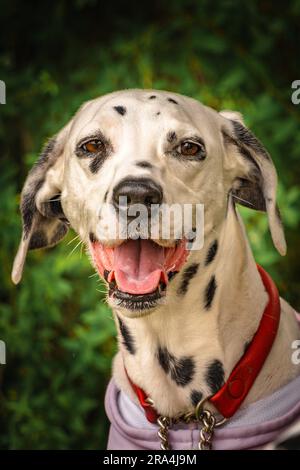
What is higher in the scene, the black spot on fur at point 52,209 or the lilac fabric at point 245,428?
the black spot on fur at point 52,209

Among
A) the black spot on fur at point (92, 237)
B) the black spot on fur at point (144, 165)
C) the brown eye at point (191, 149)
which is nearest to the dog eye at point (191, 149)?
the brown eye at point (191, 149)

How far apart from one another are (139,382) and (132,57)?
103 inches

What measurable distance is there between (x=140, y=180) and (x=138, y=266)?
0.33 metres

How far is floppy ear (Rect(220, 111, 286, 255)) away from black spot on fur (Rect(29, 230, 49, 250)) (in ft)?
2.82

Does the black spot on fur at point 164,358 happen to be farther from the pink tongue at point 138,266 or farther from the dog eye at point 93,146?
the dog eye at point 93,146

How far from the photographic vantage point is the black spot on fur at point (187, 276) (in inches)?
112

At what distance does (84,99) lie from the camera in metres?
4.86

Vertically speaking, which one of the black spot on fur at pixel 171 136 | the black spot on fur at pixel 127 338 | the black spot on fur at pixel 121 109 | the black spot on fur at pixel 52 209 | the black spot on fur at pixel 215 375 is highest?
the black spot on fur at pixel 121 109

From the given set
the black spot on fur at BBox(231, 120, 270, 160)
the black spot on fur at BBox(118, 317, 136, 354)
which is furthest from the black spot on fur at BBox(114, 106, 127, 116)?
the black spot on fur at BBox(118, 317, 136, 354)

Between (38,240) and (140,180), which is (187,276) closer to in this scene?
(140,180)

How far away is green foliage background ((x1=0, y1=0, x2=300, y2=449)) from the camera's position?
4770 millimetres

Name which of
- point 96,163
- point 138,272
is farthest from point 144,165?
point 138,272

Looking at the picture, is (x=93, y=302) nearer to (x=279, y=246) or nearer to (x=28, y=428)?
(x=28, y=428)

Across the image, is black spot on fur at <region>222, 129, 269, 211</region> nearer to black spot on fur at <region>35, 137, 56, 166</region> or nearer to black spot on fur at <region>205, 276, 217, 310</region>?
black spot on fur at <region>205, 276, 217, 310</region>
